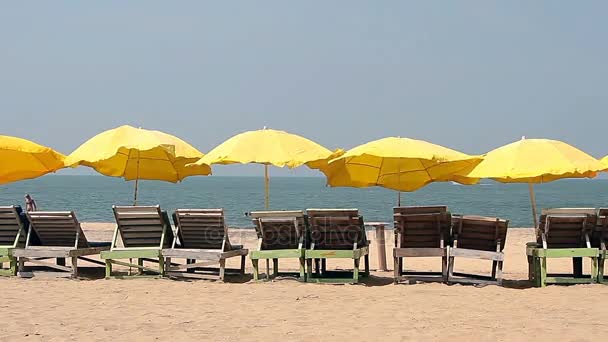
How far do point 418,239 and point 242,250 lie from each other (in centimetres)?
209

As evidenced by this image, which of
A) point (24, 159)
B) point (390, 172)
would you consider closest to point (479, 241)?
point (390, 172)

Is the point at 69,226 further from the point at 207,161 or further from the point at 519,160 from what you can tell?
the point at 519,160

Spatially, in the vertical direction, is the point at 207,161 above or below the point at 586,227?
above

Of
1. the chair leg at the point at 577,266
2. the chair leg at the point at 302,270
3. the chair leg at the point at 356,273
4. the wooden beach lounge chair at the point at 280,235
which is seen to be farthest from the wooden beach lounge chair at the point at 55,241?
the chair leg at the point at 577,266

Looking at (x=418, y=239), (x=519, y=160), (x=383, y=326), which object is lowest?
(x=383, y=326)

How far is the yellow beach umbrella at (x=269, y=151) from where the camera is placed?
880 cm

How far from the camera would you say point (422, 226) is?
823 centimetres

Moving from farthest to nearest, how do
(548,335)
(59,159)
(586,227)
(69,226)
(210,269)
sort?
1. (59,159)
2. (210,269)
3. (69,226)
4. (586,227)
5. (548,335)

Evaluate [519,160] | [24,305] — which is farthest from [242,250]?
[519,160]

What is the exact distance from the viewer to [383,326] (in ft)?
19.8

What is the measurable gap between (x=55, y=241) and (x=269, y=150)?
281 centimetres

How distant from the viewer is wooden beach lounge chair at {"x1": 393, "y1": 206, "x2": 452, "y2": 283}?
814 centimetres

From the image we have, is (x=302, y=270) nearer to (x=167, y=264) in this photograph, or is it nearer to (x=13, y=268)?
(x=167, y=264)

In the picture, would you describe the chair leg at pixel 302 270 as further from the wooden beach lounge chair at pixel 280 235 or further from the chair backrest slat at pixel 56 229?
the chair backrest slat at pixel 56 229
